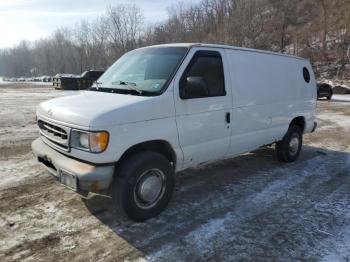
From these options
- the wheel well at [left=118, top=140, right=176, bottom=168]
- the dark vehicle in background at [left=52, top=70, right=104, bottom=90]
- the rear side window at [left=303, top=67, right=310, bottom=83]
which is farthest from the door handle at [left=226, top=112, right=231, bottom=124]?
the dark vehicle in background at [left=52, top=70, right=104, bottom=90]

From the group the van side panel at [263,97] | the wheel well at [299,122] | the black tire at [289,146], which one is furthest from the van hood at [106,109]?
the wheel well at [299,122]

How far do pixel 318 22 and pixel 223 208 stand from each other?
53914mm

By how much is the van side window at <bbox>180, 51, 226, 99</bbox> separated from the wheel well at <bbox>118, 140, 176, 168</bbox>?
67 centimetres

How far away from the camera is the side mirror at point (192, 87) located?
4.15m

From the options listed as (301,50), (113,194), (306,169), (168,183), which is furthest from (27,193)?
(301,50)

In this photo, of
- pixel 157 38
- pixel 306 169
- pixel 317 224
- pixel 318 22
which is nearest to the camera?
pixel 317 224

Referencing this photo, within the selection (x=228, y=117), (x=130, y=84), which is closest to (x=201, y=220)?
(x=228, y=117)

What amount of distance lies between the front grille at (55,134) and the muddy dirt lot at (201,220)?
3.15 feet

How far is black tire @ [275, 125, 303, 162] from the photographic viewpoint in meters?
6.52

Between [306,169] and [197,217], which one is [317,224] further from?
[306,169]

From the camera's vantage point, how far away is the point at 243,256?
3.36 meters

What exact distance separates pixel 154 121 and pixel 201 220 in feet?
4.56

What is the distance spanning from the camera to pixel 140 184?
3.92 metres

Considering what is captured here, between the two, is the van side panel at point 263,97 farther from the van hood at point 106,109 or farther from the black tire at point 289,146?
the van hood at point 106,109
